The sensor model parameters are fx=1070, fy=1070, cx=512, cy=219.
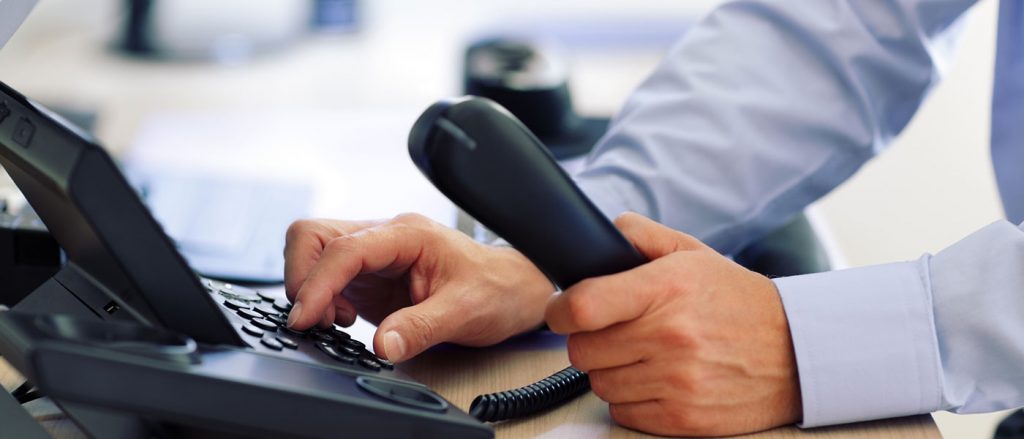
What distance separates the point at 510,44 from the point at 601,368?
788 mm

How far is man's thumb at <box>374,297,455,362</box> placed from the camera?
54 cm

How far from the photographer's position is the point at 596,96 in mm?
1647

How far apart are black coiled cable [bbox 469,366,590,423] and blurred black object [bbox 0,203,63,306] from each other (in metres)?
0.28

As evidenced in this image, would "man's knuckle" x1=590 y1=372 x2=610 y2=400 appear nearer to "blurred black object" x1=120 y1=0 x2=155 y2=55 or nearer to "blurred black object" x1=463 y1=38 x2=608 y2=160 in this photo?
"blurred black object" x1=463 y1=38 x2=608 y2=160

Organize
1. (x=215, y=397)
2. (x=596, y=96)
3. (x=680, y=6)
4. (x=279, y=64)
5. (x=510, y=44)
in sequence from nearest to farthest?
1. (x=215, y=397)
2. (x=510, y=44)
3. (x=596, y=96)
4. (x=279, y=64)
5. (x=680, y=6)

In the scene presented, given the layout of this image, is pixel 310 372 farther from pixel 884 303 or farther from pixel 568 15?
pixel 568 15

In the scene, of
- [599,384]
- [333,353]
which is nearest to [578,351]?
[599,384]

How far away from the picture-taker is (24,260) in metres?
0.64

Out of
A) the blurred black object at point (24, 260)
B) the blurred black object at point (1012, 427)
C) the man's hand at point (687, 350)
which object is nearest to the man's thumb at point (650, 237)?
the man's hand at point (687, 350)

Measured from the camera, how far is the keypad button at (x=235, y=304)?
19.9 inches

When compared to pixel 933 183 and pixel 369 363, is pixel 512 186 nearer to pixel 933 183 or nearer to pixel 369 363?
pixel 369 363

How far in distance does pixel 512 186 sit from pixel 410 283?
20 cm

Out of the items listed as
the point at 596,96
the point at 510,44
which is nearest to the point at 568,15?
the point at 596,96

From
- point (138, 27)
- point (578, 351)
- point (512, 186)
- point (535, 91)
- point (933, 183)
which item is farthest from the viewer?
point (933, 183)
